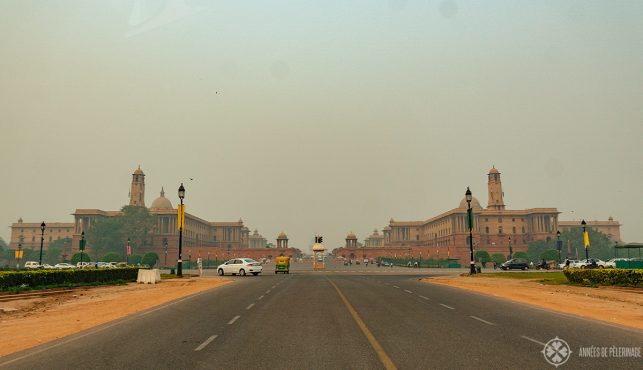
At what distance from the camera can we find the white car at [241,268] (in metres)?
47.5

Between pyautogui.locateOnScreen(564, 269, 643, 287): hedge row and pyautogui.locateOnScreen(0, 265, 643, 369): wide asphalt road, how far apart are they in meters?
12.4

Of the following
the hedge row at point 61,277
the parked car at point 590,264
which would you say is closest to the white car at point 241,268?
the hedge row at point 61,277

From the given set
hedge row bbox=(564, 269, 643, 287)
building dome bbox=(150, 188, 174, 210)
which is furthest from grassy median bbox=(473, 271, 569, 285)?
building dome bbox=(150, 188, 174, 210)

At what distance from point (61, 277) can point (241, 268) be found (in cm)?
2138

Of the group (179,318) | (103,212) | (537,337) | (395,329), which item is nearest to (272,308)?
(179,318)

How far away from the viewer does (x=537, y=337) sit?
11.1m

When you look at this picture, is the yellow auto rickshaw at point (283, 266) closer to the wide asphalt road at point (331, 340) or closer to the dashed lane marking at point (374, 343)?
the wide asphalt road at point (331, 340)

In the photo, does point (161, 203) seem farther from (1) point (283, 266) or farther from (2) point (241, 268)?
(2) point (241, 268)

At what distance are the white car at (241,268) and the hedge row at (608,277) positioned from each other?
27.5 meters

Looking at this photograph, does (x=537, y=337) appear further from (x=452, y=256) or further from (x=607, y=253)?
(x=607, y=253)

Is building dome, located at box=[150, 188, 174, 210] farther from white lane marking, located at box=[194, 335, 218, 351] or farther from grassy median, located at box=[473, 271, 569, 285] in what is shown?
white lane marking, located at box=[194, 335, 218, 351]

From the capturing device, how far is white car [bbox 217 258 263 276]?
47.5 meters

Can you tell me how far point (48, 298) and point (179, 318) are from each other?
11435 mm

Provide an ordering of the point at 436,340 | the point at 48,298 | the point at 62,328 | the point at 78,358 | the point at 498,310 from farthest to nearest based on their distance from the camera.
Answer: the point at 48,298, the point at 498,310, the point at 62,328, the point at 436,340, the point at 78,358
